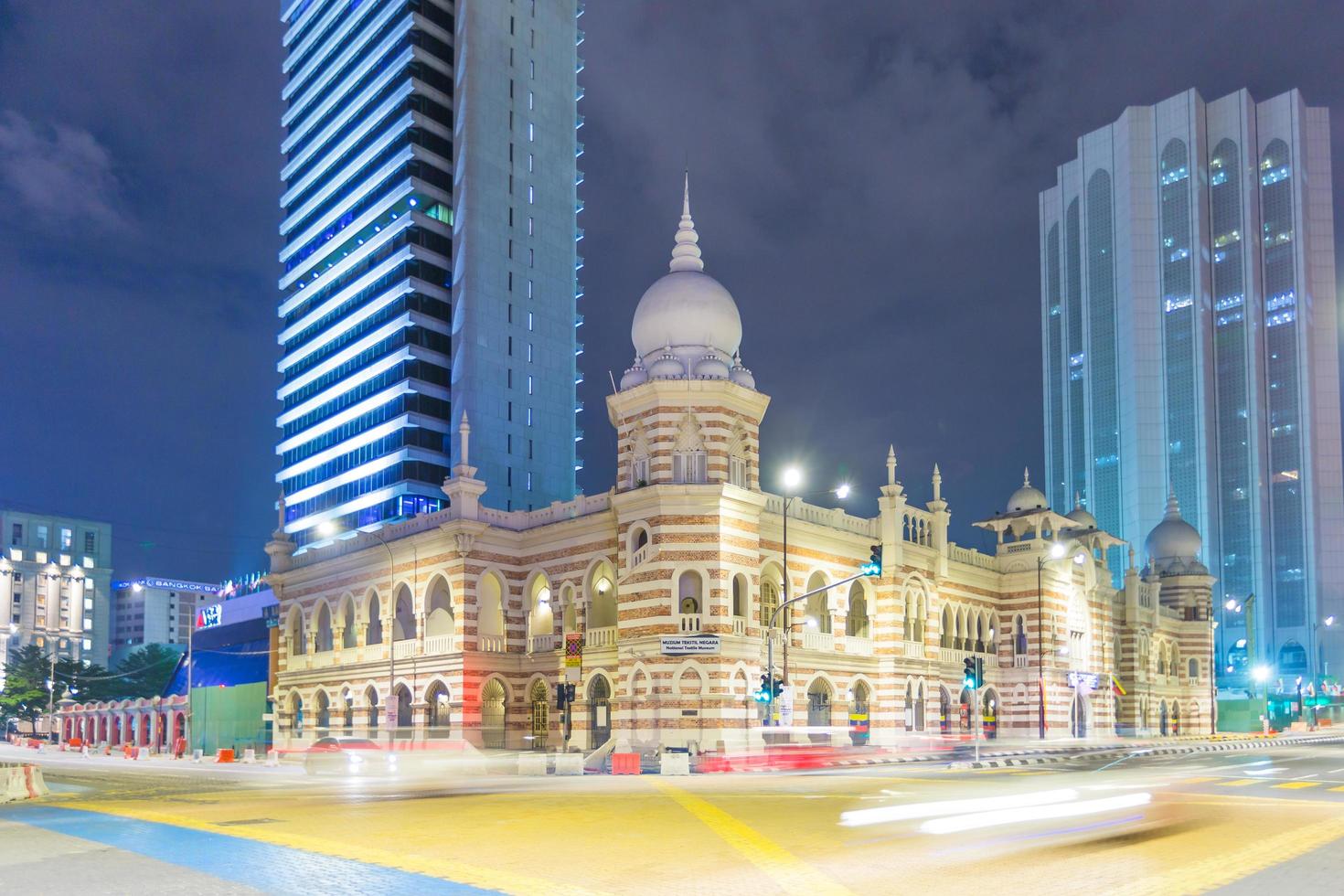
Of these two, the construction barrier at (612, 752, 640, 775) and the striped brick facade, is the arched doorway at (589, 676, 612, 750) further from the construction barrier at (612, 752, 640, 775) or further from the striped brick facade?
the construction barrier at (612, 752, 640, 775)

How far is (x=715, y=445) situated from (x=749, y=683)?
8718 mm

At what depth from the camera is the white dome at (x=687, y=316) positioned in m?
47.9

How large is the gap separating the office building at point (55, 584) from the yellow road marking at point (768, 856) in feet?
529

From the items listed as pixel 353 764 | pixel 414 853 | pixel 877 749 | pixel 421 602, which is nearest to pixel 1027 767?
pixel 877 749

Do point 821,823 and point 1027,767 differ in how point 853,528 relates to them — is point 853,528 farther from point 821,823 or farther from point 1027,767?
point 821,823

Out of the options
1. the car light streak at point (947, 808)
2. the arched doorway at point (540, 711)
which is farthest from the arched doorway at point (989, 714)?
the car light streak at point (947, 808)

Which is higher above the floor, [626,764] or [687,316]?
[687,316]

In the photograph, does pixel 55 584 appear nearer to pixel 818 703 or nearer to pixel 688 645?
pixel 818 703

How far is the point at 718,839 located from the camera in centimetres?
1789

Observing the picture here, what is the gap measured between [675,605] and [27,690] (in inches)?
3482

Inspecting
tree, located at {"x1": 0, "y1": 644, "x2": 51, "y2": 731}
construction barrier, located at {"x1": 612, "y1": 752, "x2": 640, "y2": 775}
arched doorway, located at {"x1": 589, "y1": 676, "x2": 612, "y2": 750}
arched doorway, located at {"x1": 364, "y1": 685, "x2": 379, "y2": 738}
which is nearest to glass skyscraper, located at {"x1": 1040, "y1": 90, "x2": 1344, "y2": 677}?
arched doorway, located at {"x1": 589, "y1": 676, "x2": 612, "y2": 750}

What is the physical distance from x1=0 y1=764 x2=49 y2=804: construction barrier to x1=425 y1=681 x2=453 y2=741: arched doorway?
802 inches

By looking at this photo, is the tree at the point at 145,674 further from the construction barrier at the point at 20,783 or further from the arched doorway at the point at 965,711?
the construction barrier at the point at 20,783

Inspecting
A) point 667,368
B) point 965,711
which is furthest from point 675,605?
point 965,711
